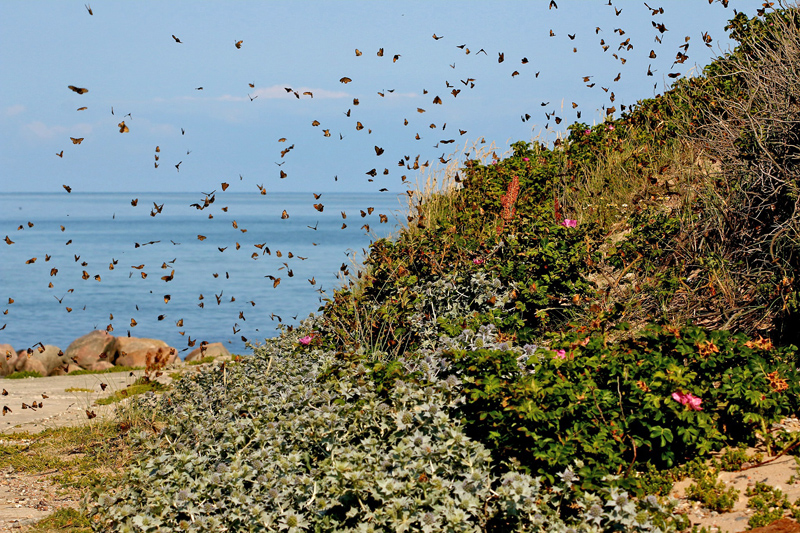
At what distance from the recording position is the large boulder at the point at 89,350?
13375mm

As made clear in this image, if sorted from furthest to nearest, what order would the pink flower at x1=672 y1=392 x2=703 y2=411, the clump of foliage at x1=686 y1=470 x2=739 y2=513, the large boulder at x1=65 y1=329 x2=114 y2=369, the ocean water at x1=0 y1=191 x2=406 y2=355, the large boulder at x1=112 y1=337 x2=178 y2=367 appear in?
the ocean water at x1=0 y1=191 x2=406 y2=355
the large boulder at x1=65 y1=329 x2=114 y2=369
the large boulder at x1=112 y1=337 x2=178 y2=367
the pink flower at x1=672 y1=392 x2=703 y2=411
the clump of foliage at x1=686 y1=470 x2=739 y2=513

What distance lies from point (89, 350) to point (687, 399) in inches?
533

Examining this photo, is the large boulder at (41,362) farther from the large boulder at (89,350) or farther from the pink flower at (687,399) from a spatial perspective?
the pink flower at (687,399)

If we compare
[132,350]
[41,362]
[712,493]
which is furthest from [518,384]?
[41,362]

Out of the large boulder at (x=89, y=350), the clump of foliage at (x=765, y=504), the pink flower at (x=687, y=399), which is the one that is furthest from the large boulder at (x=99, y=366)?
the clump of foliage at (x=765, y=504)

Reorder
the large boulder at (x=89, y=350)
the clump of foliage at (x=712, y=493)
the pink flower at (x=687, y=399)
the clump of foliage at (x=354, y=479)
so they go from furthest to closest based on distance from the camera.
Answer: the large boulder at (x=89, y=350) → the pink flower at (x=687, y=399) → the clump of foliage at (x=712, y=493) → the clump of foliage at (x=354, y=479)

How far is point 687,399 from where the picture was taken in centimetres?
346

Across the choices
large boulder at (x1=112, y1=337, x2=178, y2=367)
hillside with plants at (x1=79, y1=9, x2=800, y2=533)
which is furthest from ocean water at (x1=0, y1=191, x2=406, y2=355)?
hillside with plants at (x1=79, y1=9, x2=800, y2=533)

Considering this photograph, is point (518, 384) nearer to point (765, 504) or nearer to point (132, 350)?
point (765, 504)

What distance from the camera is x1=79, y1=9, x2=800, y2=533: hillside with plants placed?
3.04 meters

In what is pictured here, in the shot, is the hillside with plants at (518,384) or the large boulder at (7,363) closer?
the hillside with plants at (518,384)

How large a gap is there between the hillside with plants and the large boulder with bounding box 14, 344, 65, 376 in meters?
7.99

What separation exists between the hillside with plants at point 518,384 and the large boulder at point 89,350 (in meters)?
8.16

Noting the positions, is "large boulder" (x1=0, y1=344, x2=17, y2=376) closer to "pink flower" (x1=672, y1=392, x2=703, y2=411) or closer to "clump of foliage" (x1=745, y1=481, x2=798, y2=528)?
"pink flower" (x1=672, y1=392, x2=703, y2=411)
